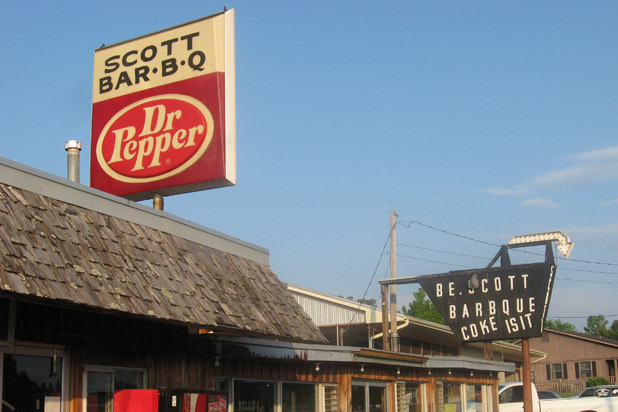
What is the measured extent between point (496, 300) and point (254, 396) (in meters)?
7.37

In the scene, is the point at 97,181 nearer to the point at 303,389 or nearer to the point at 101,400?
the point at 101,400

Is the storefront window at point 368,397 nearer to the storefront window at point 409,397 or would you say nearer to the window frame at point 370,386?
the window frame at point 370,386

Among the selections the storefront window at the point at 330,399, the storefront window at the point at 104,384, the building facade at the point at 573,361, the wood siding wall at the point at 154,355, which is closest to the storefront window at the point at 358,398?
the wood siding wall at the point at 154,355

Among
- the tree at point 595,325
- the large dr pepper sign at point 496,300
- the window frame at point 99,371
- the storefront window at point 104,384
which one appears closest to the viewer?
the window frame at point 99,371

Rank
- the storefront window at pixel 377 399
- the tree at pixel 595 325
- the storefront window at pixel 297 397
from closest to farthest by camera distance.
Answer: the storefront window at pixel 297 397
the storefront window at pixel 377 399
the tree at pixel 595 325

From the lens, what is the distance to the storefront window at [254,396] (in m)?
13.4

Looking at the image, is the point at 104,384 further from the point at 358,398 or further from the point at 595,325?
the point at 595,325

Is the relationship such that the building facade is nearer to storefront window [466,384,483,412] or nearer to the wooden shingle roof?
storefront window [466,384,483,412]

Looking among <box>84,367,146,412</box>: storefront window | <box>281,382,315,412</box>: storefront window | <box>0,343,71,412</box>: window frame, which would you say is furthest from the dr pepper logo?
<box>281,382,315,412</box>: storefront window

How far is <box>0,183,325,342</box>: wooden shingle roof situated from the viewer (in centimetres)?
775

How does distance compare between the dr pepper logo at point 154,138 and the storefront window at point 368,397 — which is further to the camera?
the storefront window at point 368,397

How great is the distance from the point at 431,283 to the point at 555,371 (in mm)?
47635

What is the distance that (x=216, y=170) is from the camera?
12.3 m

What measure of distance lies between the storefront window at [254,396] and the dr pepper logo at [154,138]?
3.89 meters
